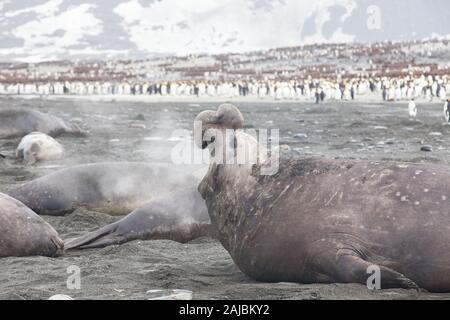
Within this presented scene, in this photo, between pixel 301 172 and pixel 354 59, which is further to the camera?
pixel 354 59

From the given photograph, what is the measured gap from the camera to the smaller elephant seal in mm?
11430

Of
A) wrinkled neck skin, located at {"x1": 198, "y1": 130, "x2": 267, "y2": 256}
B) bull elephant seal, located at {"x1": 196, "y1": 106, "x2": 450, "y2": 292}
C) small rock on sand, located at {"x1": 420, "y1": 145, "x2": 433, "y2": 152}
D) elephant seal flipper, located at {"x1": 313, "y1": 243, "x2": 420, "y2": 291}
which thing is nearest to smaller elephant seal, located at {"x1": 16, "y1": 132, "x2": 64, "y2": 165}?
small rock on sand, located at {"x1": 420, "y1": 145, "x2": 433, "y2": 152}

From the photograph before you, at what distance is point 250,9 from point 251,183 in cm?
18097

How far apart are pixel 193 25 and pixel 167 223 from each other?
16878cm

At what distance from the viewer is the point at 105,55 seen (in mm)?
146125

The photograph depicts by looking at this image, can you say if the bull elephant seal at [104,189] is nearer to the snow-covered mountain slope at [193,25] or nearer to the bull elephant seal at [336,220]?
the bull elephant seal at [336,220]

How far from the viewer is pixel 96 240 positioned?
21.7 ft

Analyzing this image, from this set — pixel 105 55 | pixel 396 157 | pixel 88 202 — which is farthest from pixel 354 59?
pixel 105 55

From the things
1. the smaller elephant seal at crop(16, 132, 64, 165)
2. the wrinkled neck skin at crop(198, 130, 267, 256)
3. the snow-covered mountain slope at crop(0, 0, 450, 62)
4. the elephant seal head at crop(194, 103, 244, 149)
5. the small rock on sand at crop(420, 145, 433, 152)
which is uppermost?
the snow-covered mountain slope at crop(0, 0, 450, 62)

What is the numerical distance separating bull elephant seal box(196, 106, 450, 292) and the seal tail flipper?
1810 millimetres

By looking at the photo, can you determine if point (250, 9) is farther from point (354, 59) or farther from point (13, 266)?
point (13, 266)

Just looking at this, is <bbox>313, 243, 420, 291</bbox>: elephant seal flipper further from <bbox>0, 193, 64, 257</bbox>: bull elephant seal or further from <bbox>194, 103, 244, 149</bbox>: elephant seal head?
<bbox>0, 193, 64, 257</bbox>: bull elephant seal

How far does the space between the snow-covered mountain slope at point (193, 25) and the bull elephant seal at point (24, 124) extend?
128 meters

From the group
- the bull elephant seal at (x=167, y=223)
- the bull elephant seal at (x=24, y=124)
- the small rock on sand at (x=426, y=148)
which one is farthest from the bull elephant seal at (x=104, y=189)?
the bull elephant seal at (x=24, y=124)
